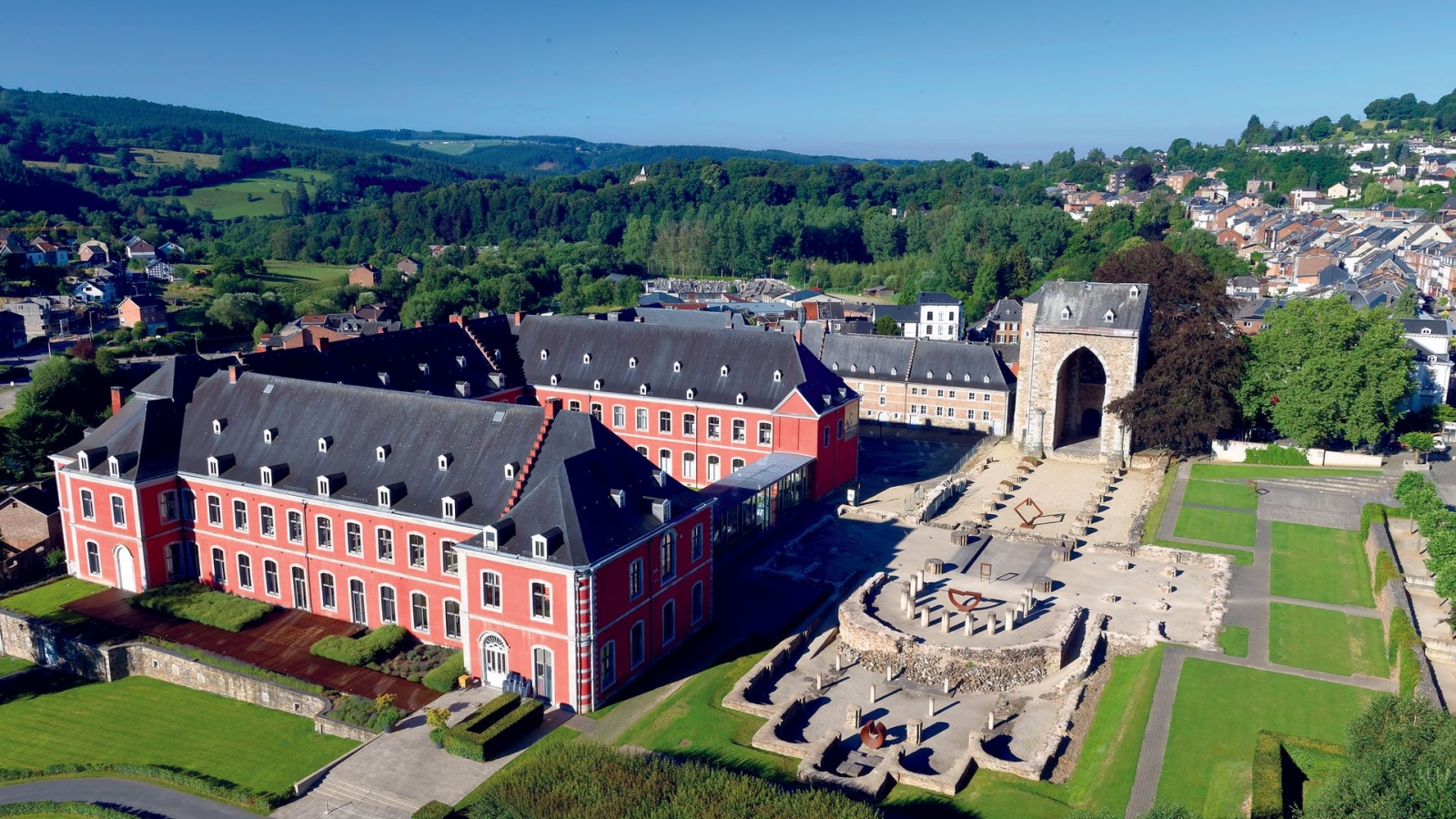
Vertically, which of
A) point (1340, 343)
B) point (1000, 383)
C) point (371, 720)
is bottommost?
point (371, 720)

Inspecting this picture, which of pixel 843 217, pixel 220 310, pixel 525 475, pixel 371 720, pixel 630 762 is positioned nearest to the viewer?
pixel 630 762

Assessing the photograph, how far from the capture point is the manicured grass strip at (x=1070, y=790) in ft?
96.6

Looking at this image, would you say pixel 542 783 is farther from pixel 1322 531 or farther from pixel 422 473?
pixel 1322 531

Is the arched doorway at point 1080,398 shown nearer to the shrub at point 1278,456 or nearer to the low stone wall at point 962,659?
the shrub at point 1278,456

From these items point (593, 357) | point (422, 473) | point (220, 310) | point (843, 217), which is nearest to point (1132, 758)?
point (422, 473)

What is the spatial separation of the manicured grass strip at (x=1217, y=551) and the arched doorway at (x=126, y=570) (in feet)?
162

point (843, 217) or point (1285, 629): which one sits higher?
point (843, 217)

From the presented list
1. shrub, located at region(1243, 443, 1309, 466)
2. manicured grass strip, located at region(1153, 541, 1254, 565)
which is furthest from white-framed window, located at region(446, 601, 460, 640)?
shrub, located at region(1243, 443, 1309, 466)

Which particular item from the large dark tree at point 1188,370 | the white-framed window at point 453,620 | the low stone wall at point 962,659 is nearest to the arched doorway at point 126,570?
the white-framed window at point 453,620

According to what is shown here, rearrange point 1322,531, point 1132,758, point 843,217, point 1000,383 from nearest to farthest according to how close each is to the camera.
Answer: point 1132,758 → point 1322,531 → point 1000,383 → point 843,217

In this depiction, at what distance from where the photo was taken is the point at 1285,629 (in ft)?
135

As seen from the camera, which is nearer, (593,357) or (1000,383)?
(593,357)

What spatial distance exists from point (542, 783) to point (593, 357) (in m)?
41.1

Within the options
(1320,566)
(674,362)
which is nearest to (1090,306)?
(1320,566)
